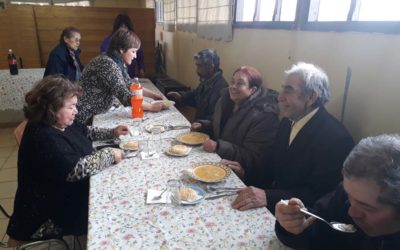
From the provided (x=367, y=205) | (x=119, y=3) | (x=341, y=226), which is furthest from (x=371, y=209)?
(x=119, y=3)

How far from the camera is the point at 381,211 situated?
650mm

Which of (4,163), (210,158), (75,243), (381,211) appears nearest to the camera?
(381,211)

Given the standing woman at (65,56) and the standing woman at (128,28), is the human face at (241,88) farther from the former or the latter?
the standing woman at (128,28)

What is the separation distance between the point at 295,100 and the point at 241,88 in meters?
0.44

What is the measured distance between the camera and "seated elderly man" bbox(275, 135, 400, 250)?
24.9 inches

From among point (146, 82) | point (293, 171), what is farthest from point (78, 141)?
point (146, 82)

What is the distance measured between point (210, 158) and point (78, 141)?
0.62 metres

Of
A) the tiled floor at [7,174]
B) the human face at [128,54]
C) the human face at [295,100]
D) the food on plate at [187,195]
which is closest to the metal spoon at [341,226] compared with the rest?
the food on plate at [187,195]

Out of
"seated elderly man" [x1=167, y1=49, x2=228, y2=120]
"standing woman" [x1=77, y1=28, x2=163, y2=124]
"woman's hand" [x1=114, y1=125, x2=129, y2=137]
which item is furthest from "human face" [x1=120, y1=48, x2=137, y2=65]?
"woman's hand" [x1=114, y1=125, x2=129, y2=137]

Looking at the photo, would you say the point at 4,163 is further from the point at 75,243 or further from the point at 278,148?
the point at 278,148

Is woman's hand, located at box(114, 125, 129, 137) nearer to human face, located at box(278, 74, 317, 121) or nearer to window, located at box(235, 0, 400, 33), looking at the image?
human face, located at box(278, 74, 317, 121)

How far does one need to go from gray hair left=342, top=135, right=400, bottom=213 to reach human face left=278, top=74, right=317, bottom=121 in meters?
0.62

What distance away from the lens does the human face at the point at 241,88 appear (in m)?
1.68

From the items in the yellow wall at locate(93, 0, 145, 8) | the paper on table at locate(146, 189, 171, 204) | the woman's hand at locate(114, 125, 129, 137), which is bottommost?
the paper on table at locate(146, 189, 171, 204)
